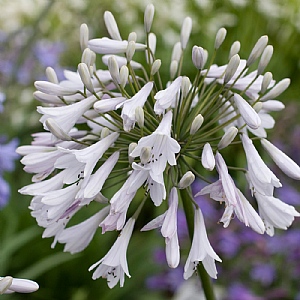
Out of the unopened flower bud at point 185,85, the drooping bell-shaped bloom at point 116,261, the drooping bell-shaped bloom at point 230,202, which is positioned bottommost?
the drooping bell-shaped bloom at point 116,261

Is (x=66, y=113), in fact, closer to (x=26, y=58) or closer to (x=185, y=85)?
(x=185, y=85)

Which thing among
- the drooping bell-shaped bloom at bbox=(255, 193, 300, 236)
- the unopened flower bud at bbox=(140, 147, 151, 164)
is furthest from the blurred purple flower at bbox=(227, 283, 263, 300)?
the unopened flower bud at bbox=(140, 147, 151, 164)

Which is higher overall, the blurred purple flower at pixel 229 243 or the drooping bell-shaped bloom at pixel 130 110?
the drooping bell-shaped bloom at pixel 130 110

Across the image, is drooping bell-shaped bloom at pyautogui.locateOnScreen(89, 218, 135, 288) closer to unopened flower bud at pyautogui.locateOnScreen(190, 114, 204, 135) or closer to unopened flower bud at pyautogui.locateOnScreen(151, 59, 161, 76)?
unopened flower bud at pyautogui.locateOnScreen(190, 114, 204, 135)

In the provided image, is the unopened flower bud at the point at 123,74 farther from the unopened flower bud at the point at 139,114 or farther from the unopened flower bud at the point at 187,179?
the unopened flower bud at the point at 187,179

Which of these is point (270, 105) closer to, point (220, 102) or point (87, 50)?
point (220, 102)

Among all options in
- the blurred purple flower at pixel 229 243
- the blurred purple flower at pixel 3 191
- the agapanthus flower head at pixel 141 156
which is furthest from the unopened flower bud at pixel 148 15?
the blurred purple flower at pixel 229 243

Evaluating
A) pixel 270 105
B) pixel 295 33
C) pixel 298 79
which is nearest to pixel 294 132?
pixel 298 79
